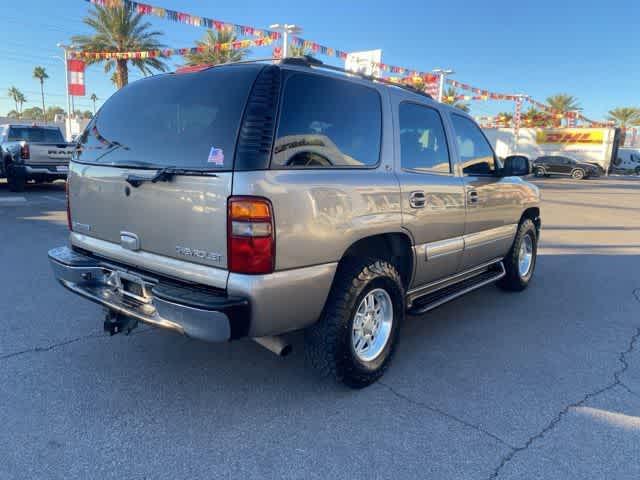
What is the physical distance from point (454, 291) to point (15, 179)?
13.4m

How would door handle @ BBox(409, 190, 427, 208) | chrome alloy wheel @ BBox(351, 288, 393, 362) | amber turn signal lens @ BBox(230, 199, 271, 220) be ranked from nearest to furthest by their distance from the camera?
amber turn signal lens @ BBox(230, 199, 271, 220)
chrome alloy wheel @ BBox(351, 288, 393, 362)
door handle @ BBox(409, 190, 427, 208)

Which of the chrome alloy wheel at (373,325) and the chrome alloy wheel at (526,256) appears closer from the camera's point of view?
the chrome alloy wheel at (373,325)

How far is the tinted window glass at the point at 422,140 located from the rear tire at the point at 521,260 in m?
1.87

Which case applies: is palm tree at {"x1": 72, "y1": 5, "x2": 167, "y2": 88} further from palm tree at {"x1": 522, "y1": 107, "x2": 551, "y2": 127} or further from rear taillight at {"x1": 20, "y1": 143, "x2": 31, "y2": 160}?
palm tree at {"x1": 522, "y1": 107, "x2": 551, "y2": 127}

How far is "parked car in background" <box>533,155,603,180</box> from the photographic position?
30.4m

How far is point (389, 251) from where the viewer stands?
3.43 m

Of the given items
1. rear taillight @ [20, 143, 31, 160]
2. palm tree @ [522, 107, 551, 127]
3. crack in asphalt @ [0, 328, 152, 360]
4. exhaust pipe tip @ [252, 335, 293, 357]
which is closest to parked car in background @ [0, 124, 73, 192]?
rear taillight @ [20, 143, 31, 160]

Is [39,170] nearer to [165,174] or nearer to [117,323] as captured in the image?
[117,323]

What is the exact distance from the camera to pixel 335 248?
278 cm

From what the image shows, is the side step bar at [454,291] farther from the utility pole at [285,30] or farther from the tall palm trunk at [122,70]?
the tall palm trunk at [122,70]

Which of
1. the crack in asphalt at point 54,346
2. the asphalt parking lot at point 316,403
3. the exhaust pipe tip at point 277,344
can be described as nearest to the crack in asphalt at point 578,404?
the asphalt parking lot at point 316,403

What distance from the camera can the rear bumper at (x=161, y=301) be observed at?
2410mm

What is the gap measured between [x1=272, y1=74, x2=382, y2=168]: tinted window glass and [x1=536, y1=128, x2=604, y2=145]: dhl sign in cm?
3824

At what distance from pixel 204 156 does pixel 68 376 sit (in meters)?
1.81
